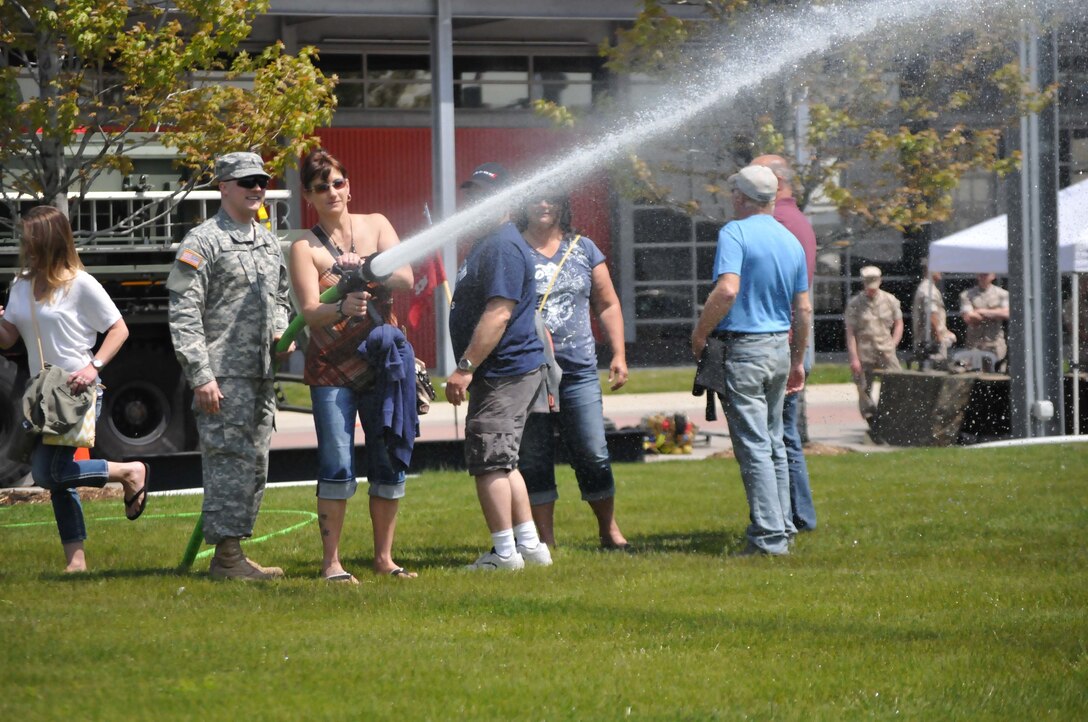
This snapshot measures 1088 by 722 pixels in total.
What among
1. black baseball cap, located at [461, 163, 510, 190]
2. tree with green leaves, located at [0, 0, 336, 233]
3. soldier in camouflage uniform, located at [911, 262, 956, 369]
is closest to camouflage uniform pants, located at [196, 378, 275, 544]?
black baseball cap, located at [461, 163, 510, 190]

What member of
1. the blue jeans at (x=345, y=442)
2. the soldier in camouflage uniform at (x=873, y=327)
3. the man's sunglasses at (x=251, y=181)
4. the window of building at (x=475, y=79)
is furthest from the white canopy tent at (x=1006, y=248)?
the window of building at (x=475, y=79)

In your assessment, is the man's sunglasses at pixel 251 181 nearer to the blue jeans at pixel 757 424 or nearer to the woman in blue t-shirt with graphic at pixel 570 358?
the woman in blue t-shirt with graphic at pixel 570 358

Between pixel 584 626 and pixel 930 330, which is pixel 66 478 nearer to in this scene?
pixel 584 626

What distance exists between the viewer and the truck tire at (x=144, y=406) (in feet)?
42.5

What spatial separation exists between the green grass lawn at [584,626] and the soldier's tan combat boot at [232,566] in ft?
0.35

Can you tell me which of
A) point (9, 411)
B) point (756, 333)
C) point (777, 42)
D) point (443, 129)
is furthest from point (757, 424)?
point (443, 129)

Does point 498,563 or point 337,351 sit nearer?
point 337,351

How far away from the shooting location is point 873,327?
56.0 feet

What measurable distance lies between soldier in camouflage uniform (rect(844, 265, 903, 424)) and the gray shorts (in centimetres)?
984

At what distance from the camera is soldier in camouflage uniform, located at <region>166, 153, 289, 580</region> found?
22.6 ft

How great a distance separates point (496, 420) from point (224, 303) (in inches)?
53.1

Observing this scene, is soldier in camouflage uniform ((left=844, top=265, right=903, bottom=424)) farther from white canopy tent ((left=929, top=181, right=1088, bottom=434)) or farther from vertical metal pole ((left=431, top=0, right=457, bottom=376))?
vertical metal pole ((left=431, top=0, right=457, bottom=376))

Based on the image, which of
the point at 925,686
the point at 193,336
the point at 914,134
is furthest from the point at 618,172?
the point at 925,686

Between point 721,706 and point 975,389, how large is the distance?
11.5 meters
